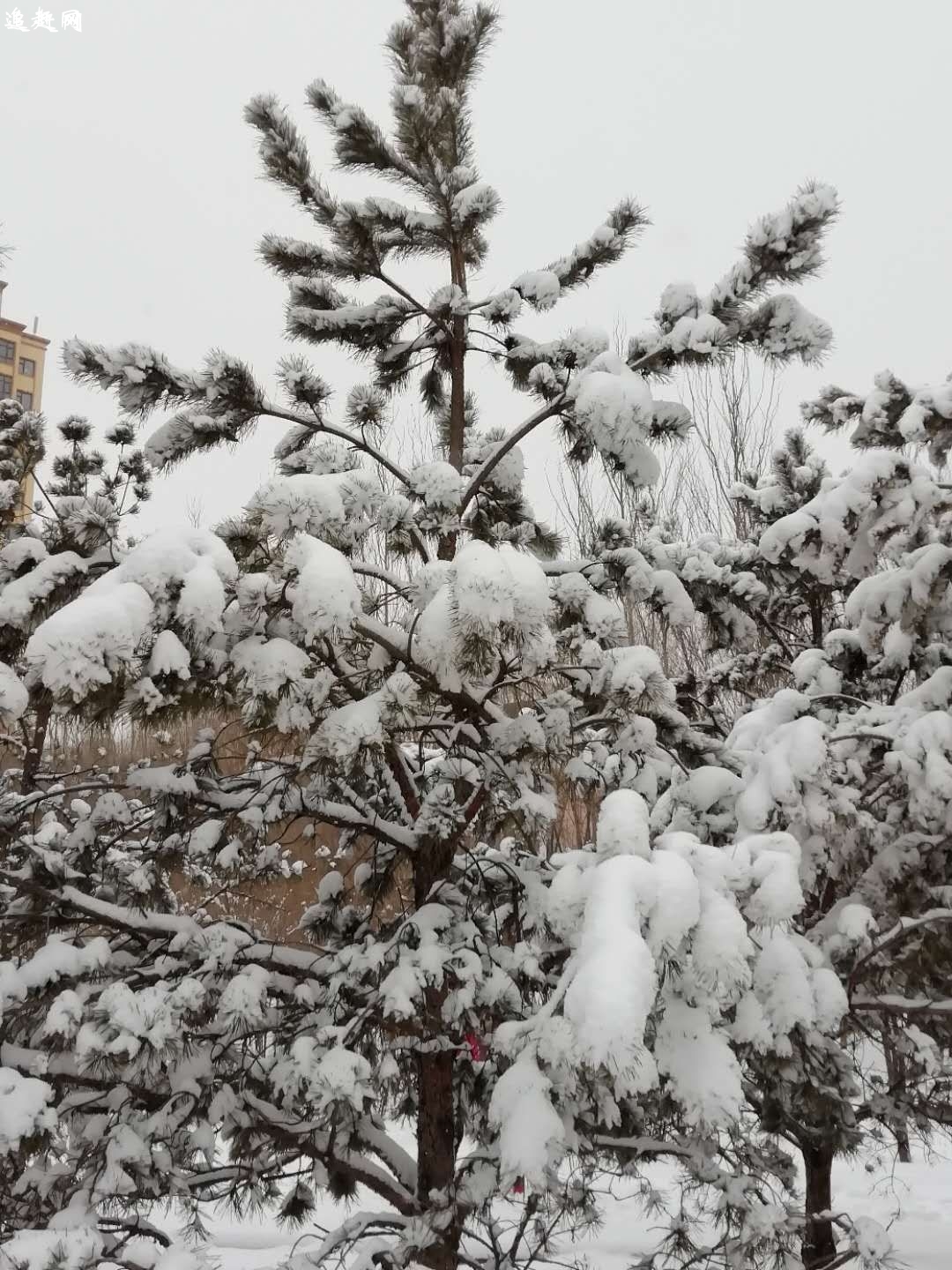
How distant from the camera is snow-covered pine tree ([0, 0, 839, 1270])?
2117 mm

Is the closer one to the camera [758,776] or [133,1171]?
[133,1171]

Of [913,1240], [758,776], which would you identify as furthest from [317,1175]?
[913,1240]

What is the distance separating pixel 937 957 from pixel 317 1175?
274 cm

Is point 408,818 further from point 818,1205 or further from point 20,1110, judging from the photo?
point 818,1205

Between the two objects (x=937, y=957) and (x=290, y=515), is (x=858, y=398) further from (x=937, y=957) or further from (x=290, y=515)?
(x=290, y=515)

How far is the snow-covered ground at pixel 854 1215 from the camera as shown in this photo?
6.49 meters

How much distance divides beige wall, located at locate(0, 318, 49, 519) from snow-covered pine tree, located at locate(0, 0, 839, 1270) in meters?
48.3

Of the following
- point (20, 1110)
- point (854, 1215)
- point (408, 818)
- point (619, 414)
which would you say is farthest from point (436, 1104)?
point (854, 1215)

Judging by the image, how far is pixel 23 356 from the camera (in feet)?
157

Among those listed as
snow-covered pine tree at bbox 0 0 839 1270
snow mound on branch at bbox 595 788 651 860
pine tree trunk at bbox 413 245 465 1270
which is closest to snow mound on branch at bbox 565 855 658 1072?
snow-covered pine tree at bbox 0 0 839 1270

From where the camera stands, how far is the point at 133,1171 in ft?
9.61

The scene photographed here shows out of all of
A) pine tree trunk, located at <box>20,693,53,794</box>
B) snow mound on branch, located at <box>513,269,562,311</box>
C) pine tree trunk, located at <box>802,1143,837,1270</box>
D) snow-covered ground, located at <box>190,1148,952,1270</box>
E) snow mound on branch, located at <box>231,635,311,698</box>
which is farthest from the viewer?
snow-covered ground, located at <box>190,1148,952,1270</box>

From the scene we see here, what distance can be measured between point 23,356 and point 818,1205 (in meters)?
53.7

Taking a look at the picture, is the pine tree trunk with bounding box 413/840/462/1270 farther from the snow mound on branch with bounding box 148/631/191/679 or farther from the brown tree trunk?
the brown tree trunk
